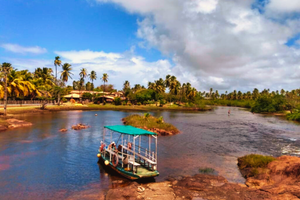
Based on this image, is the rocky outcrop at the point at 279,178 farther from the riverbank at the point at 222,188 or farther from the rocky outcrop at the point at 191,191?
the rocky outcrop at the point at 191,191

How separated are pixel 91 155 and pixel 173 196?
1371cm

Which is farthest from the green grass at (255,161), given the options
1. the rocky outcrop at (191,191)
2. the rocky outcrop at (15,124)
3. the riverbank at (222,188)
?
the rocky outcrop at (15,124)

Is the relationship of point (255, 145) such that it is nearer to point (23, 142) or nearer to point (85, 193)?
point (85, 193)

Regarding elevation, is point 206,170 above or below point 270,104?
below

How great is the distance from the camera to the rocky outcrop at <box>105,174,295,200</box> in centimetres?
1446

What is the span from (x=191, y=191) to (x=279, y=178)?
7.41 meters

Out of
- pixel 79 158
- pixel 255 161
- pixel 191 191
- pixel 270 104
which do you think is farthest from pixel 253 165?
pixel 270 104

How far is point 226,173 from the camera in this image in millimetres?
20516

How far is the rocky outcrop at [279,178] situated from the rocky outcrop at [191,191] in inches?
28.1

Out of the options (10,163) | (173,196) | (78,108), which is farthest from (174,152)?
(78,108)

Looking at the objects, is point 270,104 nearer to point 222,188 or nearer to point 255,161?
point 255,161

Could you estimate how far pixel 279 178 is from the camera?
1723 centimetres

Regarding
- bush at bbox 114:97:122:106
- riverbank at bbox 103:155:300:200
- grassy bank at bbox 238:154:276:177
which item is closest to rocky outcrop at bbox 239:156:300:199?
riverbank at bbox 103:155:300:200

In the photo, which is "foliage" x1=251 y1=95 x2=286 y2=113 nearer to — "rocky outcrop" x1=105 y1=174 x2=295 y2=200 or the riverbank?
the riverbank
